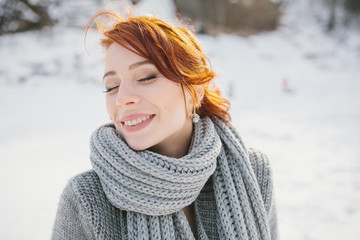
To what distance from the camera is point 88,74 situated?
7.86 metres

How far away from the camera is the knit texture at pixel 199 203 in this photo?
1.07m

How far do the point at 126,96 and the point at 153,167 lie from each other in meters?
0.34

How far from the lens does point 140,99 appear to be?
3.79 feet

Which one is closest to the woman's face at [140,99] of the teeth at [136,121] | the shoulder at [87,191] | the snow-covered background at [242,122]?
the teeth at [136,121]

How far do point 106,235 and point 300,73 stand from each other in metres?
11.5

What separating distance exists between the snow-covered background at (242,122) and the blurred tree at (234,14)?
1.58m

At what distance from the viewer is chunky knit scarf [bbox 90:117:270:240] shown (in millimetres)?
1088

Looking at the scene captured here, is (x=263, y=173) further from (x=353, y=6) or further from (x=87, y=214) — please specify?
(x=353, y=6)

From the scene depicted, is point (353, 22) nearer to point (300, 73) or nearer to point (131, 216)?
point (300, 73)

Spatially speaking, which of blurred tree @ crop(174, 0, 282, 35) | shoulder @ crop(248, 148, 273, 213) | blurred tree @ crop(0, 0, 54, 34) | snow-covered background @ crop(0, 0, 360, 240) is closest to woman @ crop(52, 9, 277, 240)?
shoulder @ crop(248, 148, 273, 213)

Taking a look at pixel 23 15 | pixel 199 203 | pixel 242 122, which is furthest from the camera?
pixel 23 15

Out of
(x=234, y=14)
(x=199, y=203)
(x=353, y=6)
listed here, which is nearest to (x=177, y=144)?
(x=199, y=203)

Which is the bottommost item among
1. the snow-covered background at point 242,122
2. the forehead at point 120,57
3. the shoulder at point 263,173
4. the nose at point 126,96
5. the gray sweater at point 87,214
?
the snow-covered background at point 242,122

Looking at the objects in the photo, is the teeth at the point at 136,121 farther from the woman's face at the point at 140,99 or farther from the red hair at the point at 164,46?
the red hair at the point at 164,46
